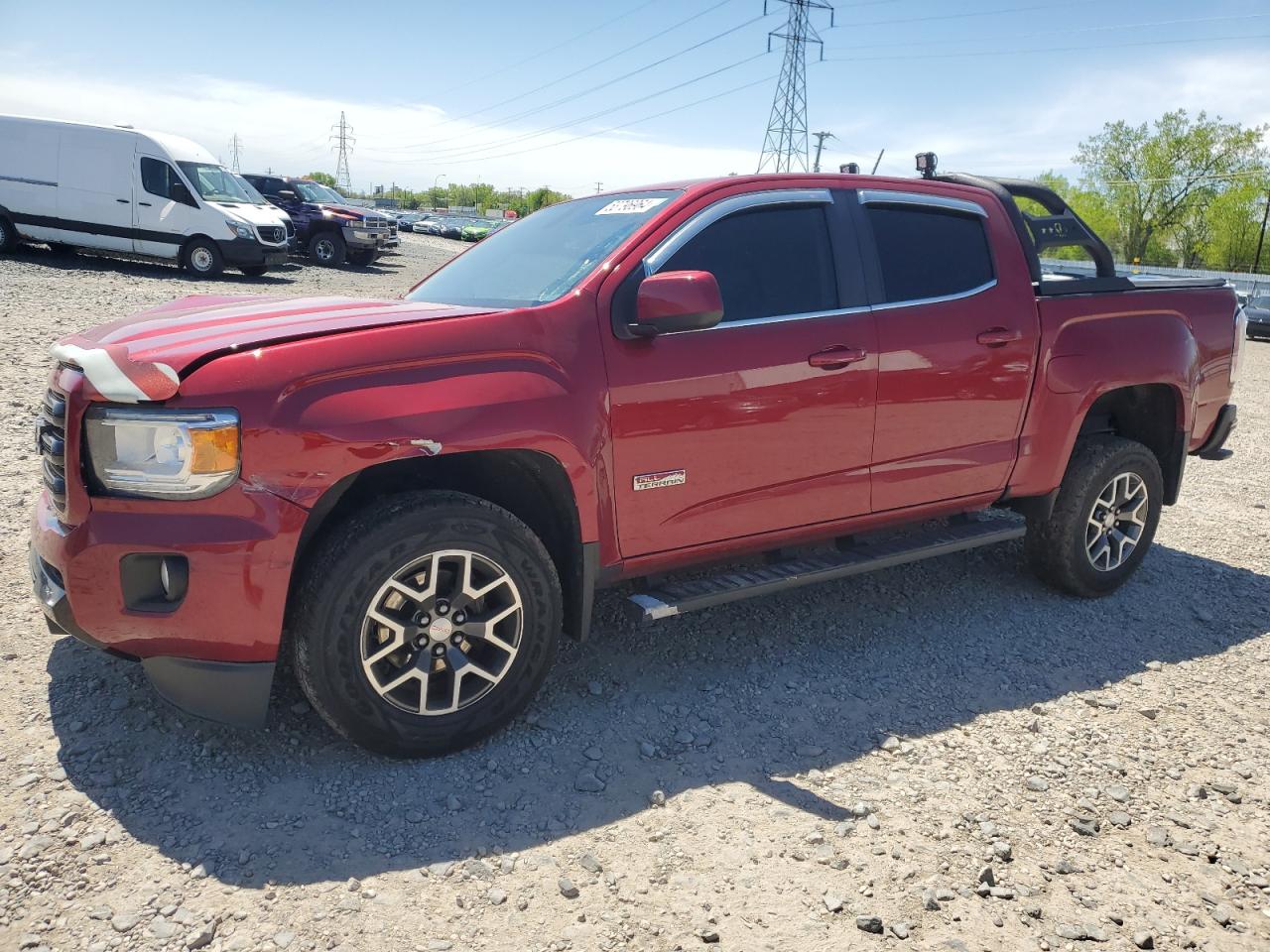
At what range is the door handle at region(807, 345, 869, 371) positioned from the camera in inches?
139

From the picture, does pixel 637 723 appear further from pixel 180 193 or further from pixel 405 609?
pixel 180 193

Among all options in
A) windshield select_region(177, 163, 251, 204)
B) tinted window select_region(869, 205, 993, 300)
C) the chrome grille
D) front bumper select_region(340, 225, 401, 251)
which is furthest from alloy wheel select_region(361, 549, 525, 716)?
front bumper select_region(340, 225, 401, 251)

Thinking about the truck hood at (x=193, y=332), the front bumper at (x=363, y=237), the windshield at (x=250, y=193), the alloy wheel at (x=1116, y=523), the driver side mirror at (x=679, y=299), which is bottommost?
the alloy wheel at (x=1116, y=523)

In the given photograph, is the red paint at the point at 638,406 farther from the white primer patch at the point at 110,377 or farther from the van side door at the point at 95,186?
the van side door at the point at 95,186

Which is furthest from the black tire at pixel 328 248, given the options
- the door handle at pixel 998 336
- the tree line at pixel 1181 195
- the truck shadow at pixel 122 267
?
the tree line at pixel 1181 195

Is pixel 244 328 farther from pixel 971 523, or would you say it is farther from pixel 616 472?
pixel 971 523

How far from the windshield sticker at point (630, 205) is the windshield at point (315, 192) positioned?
19.5 metres

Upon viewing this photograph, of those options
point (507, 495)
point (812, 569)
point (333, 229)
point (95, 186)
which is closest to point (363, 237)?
point (333, 229)

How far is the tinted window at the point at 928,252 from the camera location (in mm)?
3883

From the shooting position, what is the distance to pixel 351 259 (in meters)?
21.3

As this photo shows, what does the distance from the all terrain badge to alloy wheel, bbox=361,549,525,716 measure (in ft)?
1.85

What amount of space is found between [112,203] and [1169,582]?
52.8 feet

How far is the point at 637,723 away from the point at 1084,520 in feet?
8.41

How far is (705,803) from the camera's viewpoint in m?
2.94
